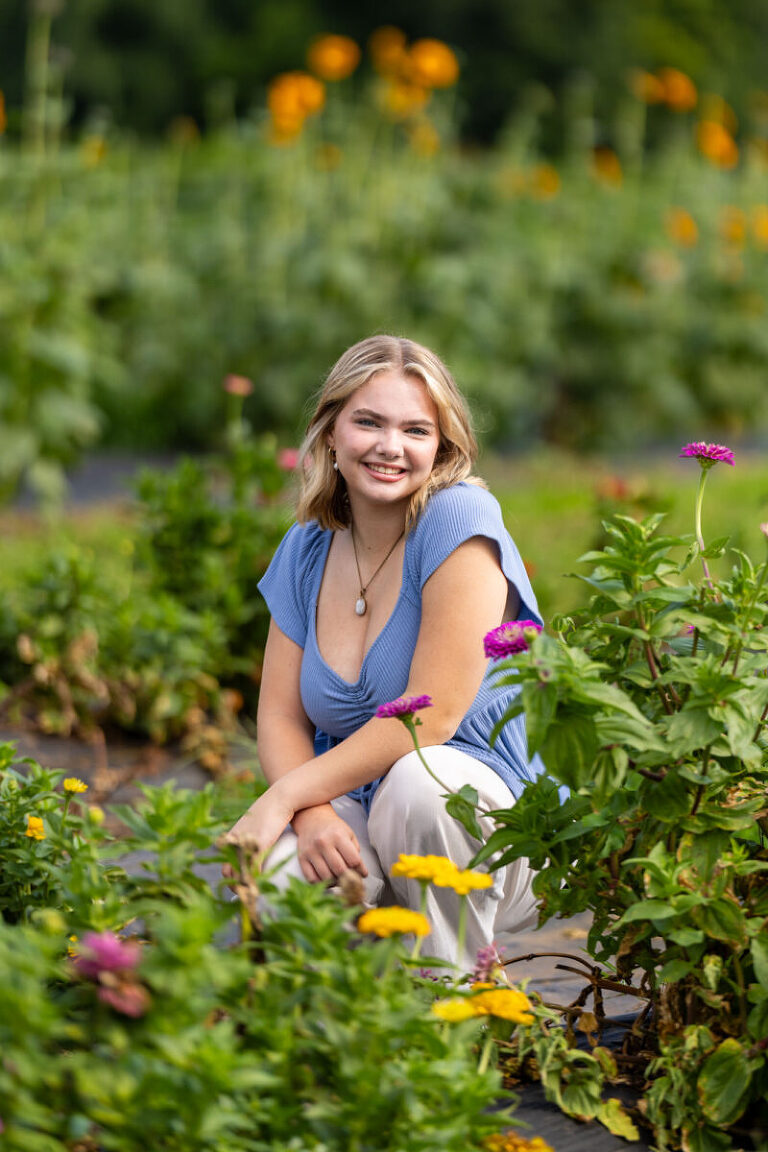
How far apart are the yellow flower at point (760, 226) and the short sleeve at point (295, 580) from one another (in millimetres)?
7111

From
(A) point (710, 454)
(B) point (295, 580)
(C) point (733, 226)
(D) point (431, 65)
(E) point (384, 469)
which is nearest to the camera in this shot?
(A) point (710, 454)

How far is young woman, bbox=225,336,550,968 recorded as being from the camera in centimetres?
237

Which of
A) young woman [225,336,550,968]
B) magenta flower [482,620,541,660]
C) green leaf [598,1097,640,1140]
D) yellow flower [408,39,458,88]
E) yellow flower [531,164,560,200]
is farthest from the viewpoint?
yellow flower [531,164,560,200]

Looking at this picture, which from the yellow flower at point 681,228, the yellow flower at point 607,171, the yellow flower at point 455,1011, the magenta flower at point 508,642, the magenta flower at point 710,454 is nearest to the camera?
the yellow flower at point 455,1011

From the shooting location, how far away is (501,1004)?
1893 mm

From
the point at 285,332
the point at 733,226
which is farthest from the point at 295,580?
the point at 733,226

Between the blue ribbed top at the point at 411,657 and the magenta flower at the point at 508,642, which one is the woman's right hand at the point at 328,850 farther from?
the magenta flower at the point at 508,642

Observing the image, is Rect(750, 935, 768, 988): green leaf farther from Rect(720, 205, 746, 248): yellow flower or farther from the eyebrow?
Rect(720, 205, 746, 248): yellow flower

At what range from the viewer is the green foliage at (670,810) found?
6.18 ft

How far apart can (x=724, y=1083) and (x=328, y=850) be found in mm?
724

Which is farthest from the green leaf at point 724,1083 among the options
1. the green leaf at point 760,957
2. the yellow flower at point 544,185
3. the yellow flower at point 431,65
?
the yellow flower at point 544,185

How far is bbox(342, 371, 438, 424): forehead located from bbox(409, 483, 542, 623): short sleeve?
0.52 ft

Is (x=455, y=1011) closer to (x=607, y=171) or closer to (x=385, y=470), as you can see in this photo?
(x=385, y=470)

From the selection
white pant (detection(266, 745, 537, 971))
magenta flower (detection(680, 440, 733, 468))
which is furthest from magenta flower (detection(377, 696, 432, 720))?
magenta flower (detection(680, 440, 733, 468))
